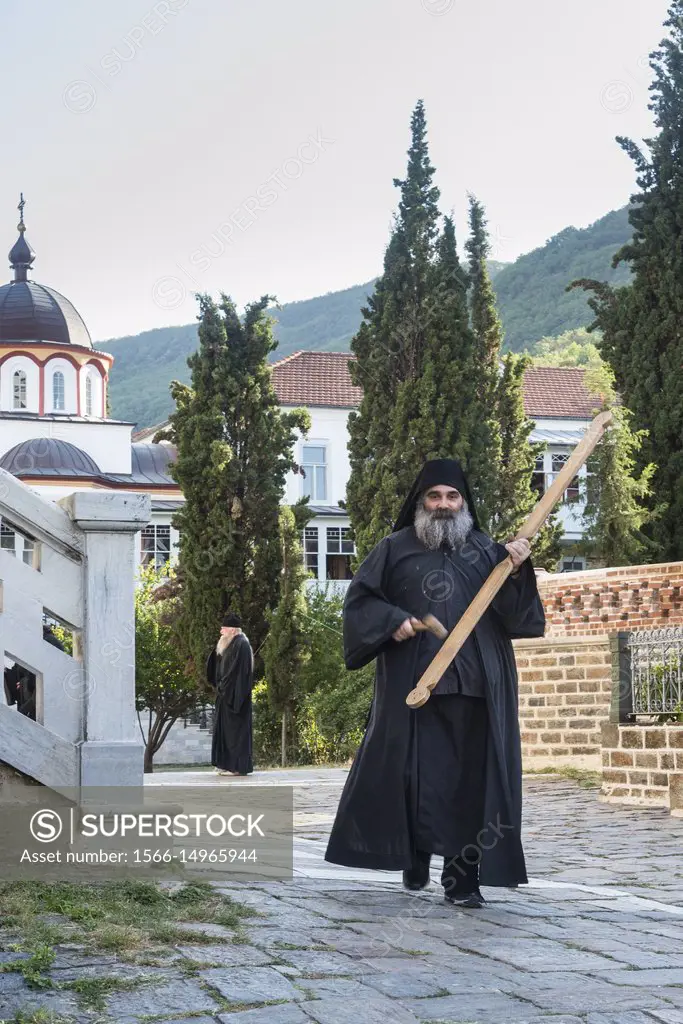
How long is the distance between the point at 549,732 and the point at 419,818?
1131cm

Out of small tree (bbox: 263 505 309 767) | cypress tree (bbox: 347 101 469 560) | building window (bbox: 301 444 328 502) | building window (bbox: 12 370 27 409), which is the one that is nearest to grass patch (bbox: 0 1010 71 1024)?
cypress tree (bbox: 347 101 469 560)

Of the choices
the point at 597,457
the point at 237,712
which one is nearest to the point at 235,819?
the point at 237,712

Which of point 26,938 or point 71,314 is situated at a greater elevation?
point 71,314

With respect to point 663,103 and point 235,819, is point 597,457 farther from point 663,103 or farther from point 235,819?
point 235,819

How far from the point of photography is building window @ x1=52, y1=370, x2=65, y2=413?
52.6 meters

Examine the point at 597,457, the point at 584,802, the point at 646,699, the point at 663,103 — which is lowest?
the point at 584,802

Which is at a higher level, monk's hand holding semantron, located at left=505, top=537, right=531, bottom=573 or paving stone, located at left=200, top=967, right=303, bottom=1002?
monk's hand holding semantron, located at left=505, top=537, right=531, bottom=573

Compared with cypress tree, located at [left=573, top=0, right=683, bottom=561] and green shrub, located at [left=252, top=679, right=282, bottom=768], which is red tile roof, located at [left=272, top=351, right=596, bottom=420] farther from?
cypress tree, located at [left=573, top=0, right=683, bottom=561]

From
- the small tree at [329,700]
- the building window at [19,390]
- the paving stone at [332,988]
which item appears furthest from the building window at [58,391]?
the paving stone at [332,988]

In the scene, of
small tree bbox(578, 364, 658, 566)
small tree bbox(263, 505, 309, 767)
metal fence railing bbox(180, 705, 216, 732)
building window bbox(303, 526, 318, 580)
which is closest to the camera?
small tree bbox(578, 364, 658, 566)

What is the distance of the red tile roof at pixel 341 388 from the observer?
45.8 metres

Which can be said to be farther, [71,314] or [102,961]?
[71,314]

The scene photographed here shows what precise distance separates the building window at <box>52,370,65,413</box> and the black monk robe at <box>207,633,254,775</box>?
36952 mm

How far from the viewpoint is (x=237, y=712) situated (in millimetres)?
16719
